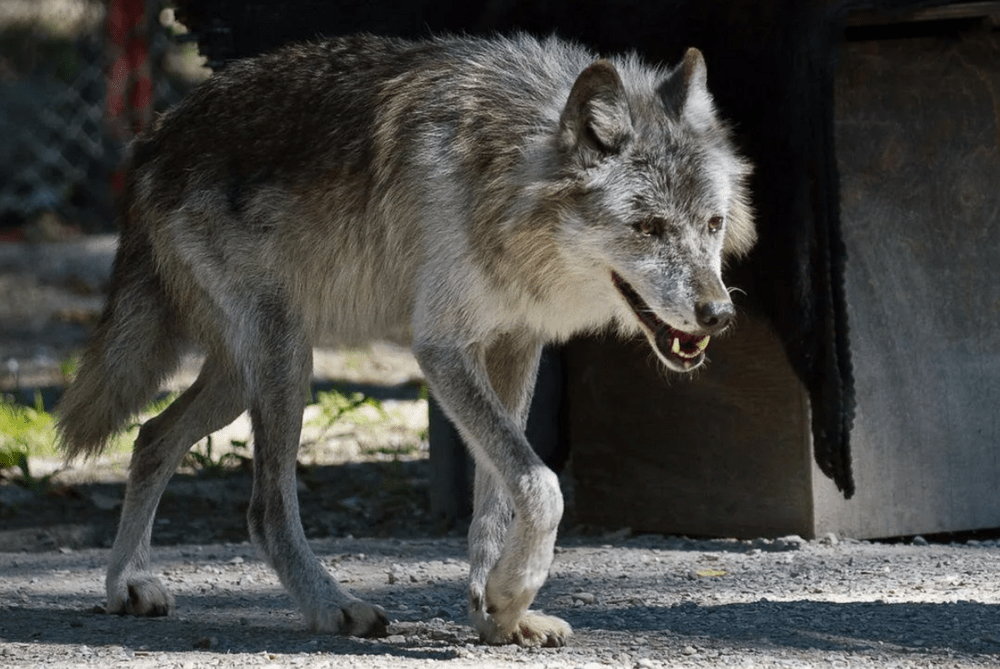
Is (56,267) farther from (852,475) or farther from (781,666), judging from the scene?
(781,666)

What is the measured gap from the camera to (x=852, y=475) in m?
5.41

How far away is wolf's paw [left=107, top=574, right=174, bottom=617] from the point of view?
4.71 m

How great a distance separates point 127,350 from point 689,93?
199 centimetres

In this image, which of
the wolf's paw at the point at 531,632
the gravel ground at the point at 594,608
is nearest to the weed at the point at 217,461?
the gravel ground at the point at 594,608

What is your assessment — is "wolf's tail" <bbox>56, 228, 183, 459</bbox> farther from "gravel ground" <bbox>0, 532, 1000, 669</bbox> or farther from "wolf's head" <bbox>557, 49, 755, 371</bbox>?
"wolf's head" <bbox>557, 49, 755, 371</bbox>

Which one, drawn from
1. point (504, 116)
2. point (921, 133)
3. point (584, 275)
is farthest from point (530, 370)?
point (921, 133)

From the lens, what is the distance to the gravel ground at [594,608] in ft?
13.1

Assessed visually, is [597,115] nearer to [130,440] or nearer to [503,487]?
[503,487]

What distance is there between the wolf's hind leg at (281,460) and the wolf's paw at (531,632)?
1.57ft

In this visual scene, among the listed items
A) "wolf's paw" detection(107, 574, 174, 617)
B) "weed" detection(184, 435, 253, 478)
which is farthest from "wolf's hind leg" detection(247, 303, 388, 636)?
"weed" detection(184, 435, 253, 478)

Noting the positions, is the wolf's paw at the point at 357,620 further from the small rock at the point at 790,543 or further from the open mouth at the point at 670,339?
the small rock at the point at 790,543

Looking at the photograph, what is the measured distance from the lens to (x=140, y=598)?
186 inches

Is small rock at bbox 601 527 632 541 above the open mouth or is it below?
below

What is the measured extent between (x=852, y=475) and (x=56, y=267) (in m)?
7.72
